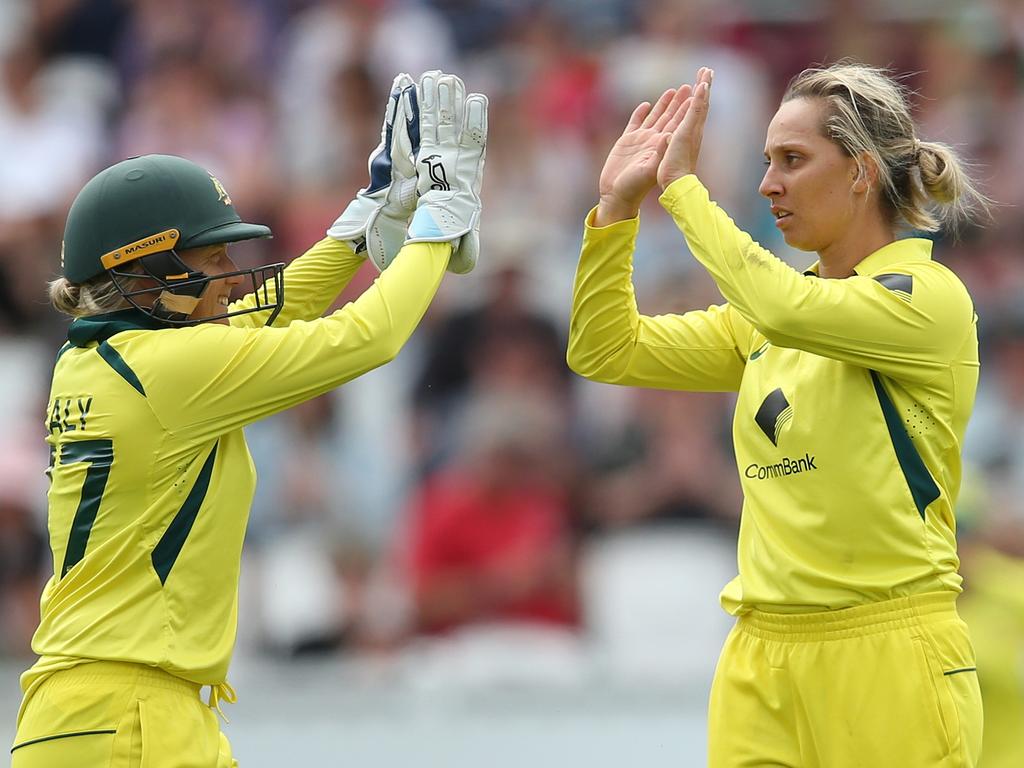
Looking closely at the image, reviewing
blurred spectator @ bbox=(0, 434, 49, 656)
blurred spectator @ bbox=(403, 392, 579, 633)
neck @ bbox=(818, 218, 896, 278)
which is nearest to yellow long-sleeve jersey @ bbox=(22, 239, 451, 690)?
neck @ bbox=(818, 218, 896, 278)

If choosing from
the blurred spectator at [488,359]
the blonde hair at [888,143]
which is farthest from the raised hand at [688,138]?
the blurred spectator at [488,359]

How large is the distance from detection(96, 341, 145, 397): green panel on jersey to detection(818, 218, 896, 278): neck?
1.55 meters

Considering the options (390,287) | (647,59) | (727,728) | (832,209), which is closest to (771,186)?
(832,209)

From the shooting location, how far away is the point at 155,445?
3330 mm

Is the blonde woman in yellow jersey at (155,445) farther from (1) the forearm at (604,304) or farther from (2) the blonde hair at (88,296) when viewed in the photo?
(1) the forearm at (604,304)

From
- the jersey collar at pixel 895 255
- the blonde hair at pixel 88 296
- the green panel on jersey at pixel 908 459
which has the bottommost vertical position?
the green panel on jersey at pixel 908 459

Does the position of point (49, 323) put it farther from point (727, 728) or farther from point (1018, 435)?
point (727, 728)

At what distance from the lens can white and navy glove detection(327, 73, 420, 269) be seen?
3.79 metres

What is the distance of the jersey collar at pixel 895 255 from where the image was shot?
356 centimetres

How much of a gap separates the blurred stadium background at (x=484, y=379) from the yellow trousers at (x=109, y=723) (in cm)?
291

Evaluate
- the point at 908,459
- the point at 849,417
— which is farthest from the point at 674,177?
the point at 908,459

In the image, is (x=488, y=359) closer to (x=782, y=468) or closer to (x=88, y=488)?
(x=782, y=468)

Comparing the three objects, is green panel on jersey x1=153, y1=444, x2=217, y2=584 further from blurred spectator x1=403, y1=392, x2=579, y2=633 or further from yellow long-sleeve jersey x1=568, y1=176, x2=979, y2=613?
blurred spectator x1=403, y1=392, x2=579, y2=633

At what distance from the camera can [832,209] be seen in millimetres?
3596
